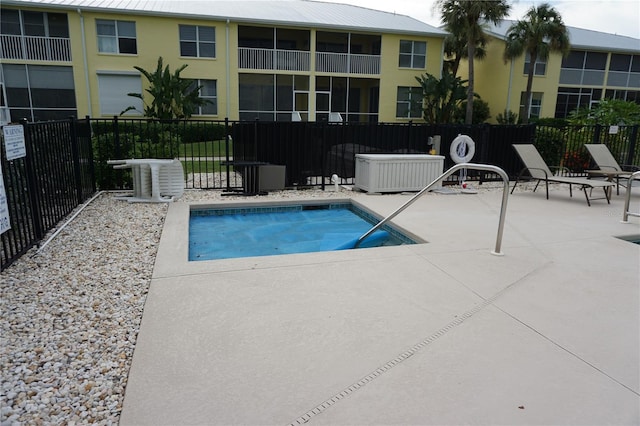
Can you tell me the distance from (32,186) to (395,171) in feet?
20.3

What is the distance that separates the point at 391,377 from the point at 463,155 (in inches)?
313

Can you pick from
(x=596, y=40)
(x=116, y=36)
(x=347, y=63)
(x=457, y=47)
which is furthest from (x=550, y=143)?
(x=596, y=40)

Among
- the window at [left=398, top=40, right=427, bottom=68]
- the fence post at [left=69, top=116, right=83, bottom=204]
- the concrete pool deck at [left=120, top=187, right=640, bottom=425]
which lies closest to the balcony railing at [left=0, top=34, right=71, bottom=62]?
the fence post at [left=69, top=116, right=83, bottom=204]

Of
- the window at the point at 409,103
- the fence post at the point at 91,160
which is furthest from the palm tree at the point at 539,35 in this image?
the fence post at the point at 91,160

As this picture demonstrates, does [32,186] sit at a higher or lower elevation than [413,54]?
lower

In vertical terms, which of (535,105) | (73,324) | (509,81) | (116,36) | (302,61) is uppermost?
(116,36)

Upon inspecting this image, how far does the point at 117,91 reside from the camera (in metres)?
19.6

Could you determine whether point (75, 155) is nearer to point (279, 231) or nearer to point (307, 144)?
point (279, 231)

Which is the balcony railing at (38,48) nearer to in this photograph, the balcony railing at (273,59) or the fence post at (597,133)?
the balcony railing at (273,59)

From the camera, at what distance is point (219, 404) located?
2174 millimetres

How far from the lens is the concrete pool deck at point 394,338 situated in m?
2.19

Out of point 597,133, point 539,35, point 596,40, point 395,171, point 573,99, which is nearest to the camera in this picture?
point 395,171

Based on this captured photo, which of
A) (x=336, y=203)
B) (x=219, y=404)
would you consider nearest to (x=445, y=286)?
(x=219, y=404)

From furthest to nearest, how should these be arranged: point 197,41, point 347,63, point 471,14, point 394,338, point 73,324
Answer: point 347,63, point 471,14, point 197,41, point 73,324, point 394,338
